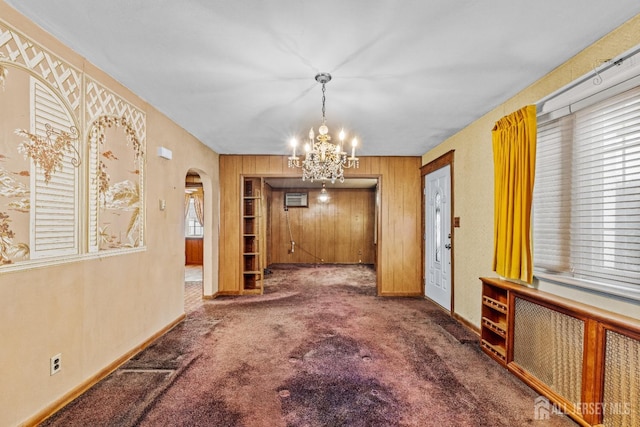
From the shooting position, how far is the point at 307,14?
163cm

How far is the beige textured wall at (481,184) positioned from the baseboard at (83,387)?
11.7ft

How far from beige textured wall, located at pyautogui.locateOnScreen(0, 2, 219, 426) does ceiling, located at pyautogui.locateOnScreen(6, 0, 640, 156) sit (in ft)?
1.29

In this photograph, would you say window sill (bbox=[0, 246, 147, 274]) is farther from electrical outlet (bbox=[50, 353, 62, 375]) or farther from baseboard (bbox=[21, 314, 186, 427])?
baseboard (bbox=[21, 314, 186, 427])

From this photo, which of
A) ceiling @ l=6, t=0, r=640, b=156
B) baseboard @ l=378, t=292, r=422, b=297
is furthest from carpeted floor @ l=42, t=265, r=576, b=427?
ceiling @ l=6, t=0, r=640, b=156

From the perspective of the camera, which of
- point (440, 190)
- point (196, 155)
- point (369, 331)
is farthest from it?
point (440, 190)

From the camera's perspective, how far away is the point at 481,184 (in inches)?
127

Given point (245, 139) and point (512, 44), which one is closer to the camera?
point (512, 44)

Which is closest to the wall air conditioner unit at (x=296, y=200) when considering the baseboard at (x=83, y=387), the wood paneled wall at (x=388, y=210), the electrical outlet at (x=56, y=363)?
the wood paneled wall at (x=388, y=210)

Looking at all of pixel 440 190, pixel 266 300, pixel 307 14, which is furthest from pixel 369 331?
pixel 307 14

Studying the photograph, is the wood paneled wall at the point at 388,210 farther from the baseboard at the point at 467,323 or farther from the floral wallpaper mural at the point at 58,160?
the floral wallpaper mural at the point at 58,160

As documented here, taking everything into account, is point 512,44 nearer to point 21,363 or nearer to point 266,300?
point 21,363

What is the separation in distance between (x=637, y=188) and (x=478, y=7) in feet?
4.62

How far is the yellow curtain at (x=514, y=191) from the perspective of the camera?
233 cm

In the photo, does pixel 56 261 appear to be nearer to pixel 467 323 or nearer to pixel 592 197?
pixel 592 197
